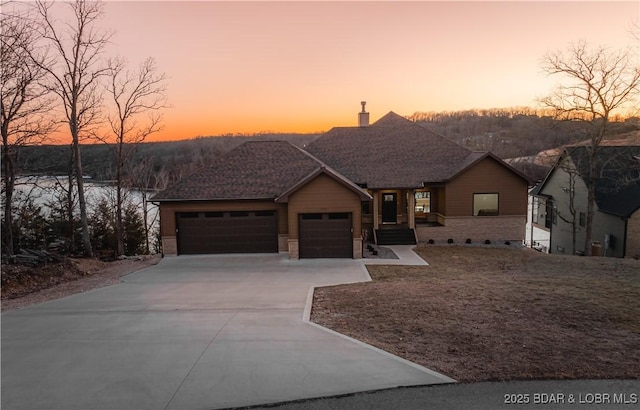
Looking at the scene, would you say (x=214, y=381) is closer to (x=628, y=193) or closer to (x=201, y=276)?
(x=201, y=276)

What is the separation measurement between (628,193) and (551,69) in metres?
8.73

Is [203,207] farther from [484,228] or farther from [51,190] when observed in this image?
[484,228]

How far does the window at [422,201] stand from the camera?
24.4 metres

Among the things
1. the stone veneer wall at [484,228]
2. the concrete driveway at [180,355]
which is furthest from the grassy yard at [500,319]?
the stone veneer wall at [484,228]

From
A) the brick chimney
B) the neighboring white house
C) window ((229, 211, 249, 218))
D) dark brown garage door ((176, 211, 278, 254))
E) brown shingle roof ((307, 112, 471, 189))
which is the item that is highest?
the brick chimney

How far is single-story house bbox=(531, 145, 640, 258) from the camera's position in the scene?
21719mm

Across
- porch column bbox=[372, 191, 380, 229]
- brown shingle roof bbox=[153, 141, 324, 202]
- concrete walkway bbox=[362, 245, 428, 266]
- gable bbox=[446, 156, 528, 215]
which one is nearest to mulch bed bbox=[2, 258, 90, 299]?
brown shingle roof bbox=[153, 141, 324, 202]

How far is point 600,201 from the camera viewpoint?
24031mm

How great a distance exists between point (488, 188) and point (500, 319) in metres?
14.5

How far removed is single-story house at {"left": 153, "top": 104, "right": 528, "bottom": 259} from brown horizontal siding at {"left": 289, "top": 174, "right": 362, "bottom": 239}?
46 mm

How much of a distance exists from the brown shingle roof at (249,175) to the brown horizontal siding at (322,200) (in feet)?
4.97

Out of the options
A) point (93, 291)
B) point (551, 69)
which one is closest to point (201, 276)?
point (93, 291)

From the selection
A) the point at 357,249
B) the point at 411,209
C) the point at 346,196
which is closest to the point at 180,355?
the point at 357,249

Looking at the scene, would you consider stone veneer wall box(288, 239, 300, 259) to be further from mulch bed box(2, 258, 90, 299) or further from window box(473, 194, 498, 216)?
window box(473, 194, 498, 216)
